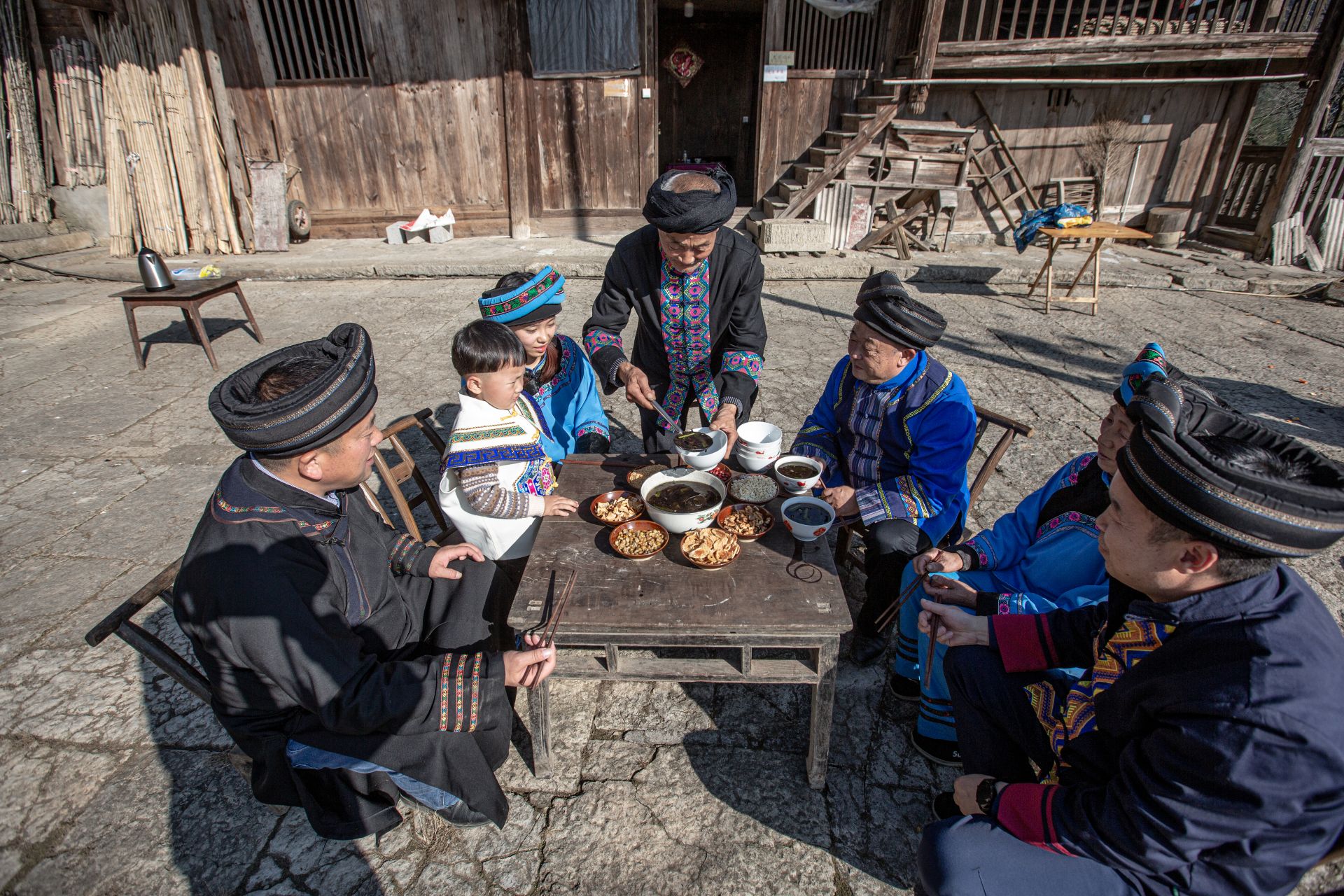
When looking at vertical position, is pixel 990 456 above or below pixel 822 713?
above

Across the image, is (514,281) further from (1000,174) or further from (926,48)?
(1000,174)

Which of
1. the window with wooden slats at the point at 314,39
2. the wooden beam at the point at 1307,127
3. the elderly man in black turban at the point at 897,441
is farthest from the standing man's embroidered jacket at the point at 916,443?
the wooden beam at the point at 1307,127

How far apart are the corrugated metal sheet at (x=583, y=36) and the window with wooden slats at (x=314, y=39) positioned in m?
2.79

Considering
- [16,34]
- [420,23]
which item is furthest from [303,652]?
[16,34]

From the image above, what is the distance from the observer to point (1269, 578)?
1.51 meters

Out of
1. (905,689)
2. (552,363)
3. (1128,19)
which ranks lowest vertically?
(905,689)

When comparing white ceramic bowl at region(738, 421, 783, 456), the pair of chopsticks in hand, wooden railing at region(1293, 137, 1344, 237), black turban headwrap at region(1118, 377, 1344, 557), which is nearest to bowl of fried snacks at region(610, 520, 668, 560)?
the pair of chopsticks in hand

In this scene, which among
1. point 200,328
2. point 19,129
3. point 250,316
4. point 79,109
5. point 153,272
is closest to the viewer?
point 153,272

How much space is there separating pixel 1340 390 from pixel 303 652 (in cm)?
883

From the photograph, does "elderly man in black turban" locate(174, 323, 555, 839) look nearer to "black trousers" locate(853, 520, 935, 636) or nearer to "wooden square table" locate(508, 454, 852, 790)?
"wooden square table" locate(508, 454, 852, 790)

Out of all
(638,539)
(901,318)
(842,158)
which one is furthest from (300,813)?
(842,158)

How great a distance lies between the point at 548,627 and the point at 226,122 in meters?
11.8

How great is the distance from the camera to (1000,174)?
10836 millimetres

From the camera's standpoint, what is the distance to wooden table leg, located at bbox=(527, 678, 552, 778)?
240 cm
